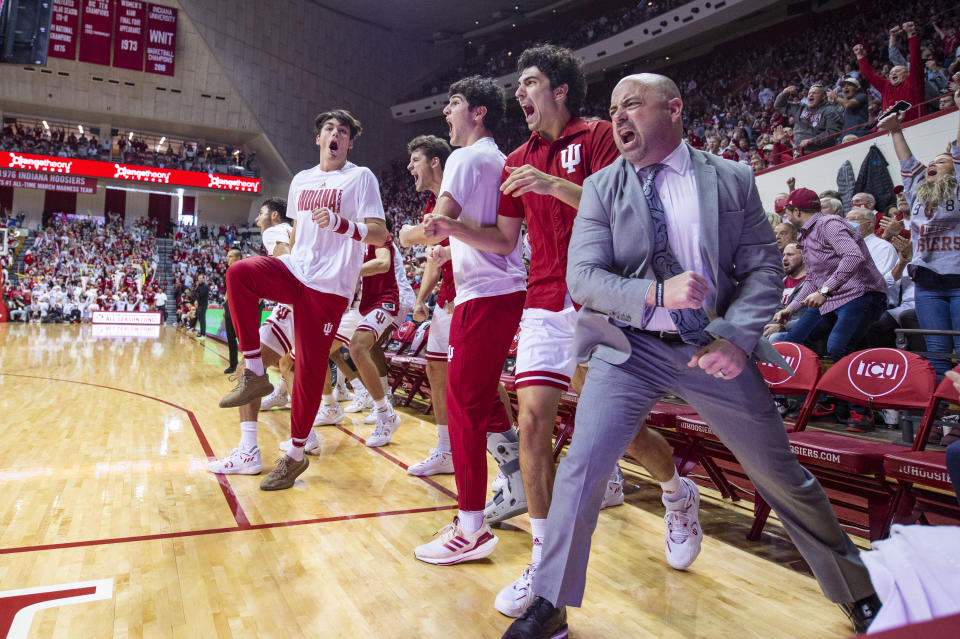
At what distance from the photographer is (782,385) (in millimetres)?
3281

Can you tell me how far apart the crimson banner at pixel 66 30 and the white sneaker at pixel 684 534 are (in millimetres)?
31958

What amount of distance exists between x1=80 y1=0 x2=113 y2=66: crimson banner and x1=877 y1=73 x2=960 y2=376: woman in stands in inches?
1229

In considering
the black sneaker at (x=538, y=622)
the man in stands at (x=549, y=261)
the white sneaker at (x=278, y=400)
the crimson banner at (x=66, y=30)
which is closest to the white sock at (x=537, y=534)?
the man in stands at (x=549, y=261)

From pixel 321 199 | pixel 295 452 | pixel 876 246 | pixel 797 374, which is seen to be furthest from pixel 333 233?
pixel 876 246

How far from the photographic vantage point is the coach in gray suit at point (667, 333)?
1676mm

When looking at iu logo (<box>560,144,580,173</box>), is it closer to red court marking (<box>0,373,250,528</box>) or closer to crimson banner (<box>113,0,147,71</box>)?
red court marking (<box>0,373,250,528</box>)

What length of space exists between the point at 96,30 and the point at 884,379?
32183 mm

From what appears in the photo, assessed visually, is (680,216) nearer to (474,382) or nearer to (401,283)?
(474,382)

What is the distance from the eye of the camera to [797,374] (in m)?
3.27

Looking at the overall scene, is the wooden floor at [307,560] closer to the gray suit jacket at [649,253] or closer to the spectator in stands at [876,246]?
the gray suit jacket at [649,253]

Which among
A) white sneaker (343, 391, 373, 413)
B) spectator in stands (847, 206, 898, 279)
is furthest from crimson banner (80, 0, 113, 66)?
spectator in stands (847, 206, 898, 279)

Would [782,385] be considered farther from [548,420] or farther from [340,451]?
[340,451]

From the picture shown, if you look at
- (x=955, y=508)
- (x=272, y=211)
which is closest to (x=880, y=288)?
(x=955, y=508)

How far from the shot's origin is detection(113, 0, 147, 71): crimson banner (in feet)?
88.2
